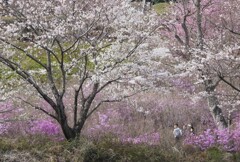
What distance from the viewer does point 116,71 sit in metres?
9.17

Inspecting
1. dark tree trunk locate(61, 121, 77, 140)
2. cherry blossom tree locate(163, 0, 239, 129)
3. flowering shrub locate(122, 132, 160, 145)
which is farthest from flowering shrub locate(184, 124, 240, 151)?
dark tree trunk locate(61, 121, 77, 140)

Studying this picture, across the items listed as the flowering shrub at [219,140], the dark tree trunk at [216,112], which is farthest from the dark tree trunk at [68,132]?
the dark tree trunk at [216,112]

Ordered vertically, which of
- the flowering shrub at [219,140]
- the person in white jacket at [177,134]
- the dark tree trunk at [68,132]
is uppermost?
the dark tree trunk at [68,132]

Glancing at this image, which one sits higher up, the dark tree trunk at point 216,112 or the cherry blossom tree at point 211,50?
the cherry blossom tree at point 211,50

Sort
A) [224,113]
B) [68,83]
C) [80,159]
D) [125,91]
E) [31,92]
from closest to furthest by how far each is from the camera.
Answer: [80,159]
[31,92]
[125,91]
[224,113]
[68,83]

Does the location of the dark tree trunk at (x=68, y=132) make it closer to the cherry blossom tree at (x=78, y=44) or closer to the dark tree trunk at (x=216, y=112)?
the cherry blossom tree at (x=78, y=44)

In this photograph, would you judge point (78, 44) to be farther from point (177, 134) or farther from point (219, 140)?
point (219, 140)

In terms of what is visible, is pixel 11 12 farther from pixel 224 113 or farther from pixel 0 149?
pixel 224 113

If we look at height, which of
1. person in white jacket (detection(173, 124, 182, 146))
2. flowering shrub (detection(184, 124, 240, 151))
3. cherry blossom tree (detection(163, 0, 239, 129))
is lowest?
flowering shrub (detection(184, 124, 240, 151))

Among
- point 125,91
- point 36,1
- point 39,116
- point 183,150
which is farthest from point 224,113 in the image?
point 36,1

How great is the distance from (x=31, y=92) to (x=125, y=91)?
8.47ft

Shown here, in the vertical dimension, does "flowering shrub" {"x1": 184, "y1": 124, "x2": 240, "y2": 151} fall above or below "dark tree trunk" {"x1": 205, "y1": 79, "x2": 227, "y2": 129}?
below

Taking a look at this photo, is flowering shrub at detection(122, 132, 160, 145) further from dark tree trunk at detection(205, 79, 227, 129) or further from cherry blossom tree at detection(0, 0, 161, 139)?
dark tree trunk at detection(205, 79, 227, 129)

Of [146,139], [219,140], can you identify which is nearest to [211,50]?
[219,140]
